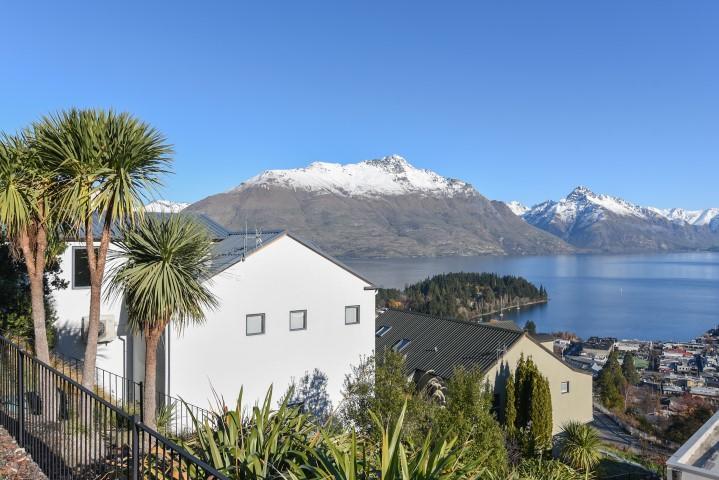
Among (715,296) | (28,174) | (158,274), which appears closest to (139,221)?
(158,274)

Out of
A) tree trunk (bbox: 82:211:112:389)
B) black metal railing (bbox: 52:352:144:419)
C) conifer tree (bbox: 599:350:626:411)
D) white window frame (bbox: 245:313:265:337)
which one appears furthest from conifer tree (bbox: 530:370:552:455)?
conifer tree (bbox: 599:350:626:411)

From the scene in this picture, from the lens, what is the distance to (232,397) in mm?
15227

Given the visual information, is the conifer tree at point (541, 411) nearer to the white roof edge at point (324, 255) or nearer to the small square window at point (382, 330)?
the white roof edge at point (324, 255)

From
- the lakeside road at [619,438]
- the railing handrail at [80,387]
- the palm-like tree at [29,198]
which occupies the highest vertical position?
the palm-like tree at [29,198]

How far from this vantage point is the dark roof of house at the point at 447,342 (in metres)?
22.6

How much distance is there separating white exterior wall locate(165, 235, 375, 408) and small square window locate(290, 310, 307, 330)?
0.44 feet

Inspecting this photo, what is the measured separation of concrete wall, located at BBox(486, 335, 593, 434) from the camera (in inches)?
863

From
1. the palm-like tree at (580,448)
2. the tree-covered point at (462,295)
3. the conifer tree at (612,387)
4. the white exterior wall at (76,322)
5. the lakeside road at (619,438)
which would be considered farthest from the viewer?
the tree-covered point at (462,295)

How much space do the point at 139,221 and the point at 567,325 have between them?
106618mm

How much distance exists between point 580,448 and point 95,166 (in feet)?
59.9

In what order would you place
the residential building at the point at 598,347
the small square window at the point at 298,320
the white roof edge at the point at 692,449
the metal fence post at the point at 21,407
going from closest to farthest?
1. the metal fence post at the point at 21,407
2. the white roof edge at the point at 692,449
3. the small square window at the point at 298,320
4. the residential building at the point at 598,347

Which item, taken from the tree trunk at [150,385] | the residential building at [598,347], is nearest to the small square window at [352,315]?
the tree trunk at [150,385]

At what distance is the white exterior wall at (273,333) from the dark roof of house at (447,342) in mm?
3638

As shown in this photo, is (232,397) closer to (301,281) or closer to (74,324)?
(301,281)
